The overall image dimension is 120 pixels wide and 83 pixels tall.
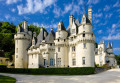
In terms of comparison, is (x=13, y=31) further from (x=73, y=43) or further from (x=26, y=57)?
(x=73, y=43)

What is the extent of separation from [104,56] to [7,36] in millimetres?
44928

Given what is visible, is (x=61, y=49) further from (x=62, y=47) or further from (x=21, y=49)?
(x=21, y=49)

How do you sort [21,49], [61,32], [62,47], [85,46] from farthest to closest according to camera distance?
[21,49] → [61,32] → [62,47] → [85,46]

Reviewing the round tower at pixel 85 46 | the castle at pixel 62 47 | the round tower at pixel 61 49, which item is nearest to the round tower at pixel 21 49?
the castle at pixel 62 47

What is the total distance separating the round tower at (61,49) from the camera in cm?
3678

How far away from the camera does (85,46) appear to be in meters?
32.1

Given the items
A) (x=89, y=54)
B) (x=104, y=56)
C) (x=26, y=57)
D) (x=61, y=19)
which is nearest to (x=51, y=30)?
(x=61, y=19)

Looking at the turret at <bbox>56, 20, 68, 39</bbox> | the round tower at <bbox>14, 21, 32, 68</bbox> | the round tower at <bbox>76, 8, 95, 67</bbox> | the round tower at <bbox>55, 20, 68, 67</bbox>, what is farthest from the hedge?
the round tower at <bbox>14, 21, 32, 68</bbox>

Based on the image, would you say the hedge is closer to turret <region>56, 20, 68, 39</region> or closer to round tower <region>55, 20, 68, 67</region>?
round tower <region>55, 20, 68, 67</region>

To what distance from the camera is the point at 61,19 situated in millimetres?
39938

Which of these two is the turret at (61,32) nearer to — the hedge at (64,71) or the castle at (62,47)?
the castle at (62,47)

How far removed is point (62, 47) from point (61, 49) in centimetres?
63

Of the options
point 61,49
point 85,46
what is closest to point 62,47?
point 61,49

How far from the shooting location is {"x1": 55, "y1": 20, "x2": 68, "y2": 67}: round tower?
3678 centimetres
